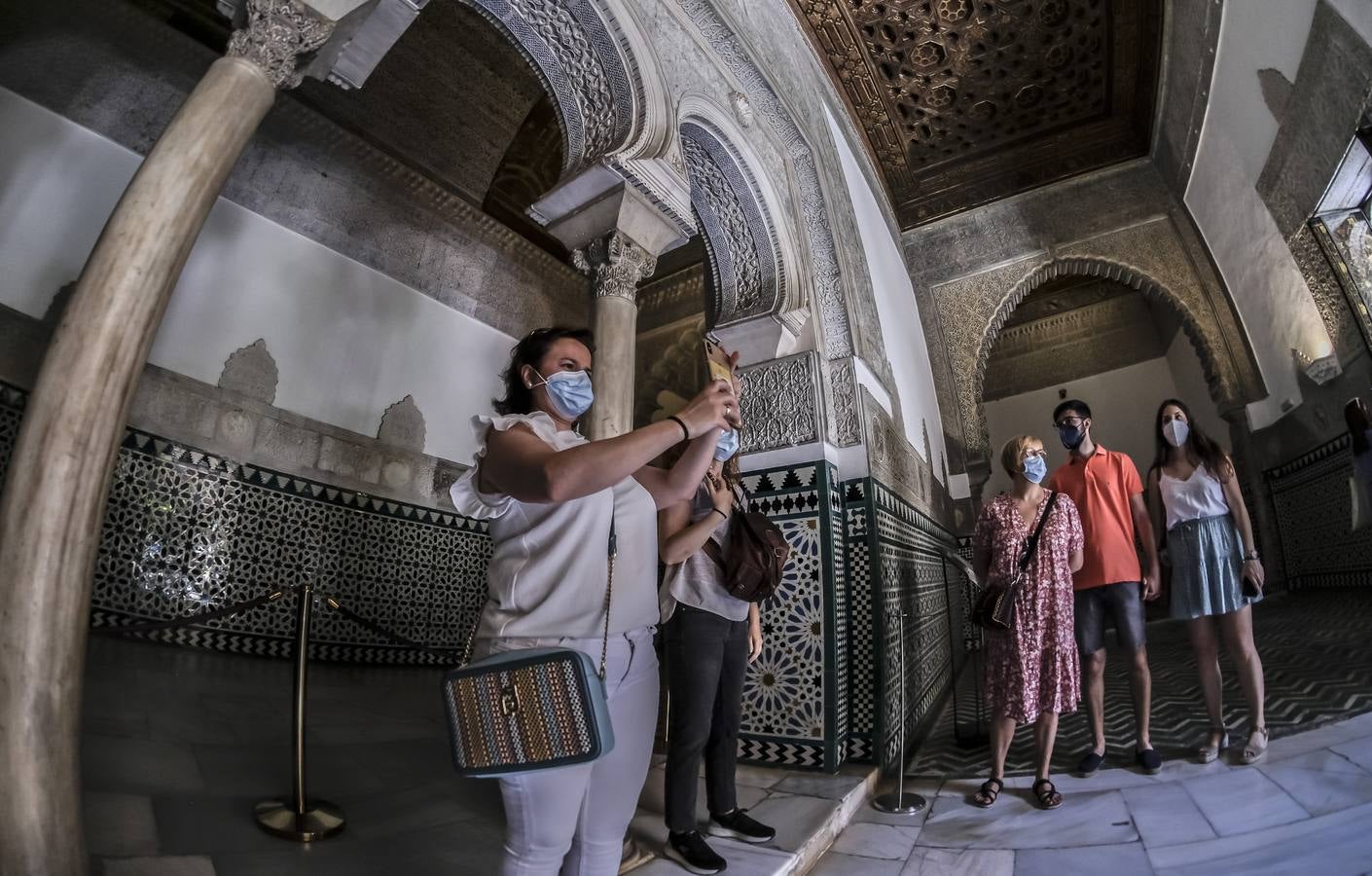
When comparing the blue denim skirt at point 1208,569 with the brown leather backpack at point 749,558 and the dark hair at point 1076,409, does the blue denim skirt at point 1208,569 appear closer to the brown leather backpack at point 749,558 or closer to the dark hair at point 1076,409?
the dark hair at point 1076,409

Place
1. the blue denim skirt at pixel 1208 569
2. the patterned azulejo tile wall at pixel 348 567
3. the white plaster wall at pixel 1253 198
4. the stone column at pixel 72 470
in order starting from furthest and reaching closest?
1. the white plaster wall at pixel 1253 198
2. the patterned azulejo tile wall at pixel 348 567
3. the blue denim skirt at pixel 1208 569
4. the stone column at pixel 72 470

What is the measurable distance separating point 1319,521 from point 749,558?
457 cm

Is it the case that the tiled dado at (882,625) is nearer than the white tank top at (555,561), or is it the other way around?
the white tank top at (555,561)

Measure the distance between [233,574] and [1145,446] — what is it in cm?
883

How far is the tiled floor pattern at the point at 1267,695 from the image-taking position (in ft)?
8.18

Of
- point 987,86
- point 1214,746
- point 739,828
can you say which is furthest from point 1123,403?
point 739,828

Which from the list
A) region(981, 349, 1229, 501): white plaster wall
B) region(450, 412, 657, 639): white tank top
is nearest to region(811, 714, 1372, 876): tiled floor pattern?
region(450, 412, 657, 639): white tank top

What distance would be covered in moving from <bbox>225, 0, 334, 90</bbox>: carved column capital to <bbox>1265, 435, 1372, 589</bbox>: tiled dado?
5254 millimetres

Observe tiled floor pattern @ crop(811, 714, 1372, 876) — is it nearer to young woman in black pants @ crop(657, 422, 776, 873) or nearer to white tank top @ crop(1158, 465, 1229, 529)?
young woman in black pants @ crop(657, 422, 776, 873)

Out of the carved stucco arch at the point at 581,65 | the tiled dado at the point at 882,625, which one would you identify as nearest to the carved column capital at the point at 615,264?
the carved stucco arch at the point at 581,65

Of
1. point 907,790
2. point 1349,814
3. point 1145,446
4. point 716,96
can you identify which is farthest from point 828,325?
point 1145,446

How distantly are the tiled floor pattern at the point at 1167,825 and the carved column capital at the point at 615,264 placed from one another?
215 cm

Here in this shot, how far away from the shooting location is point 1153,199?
563 centimetres

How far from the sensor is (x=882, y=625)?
296cm
